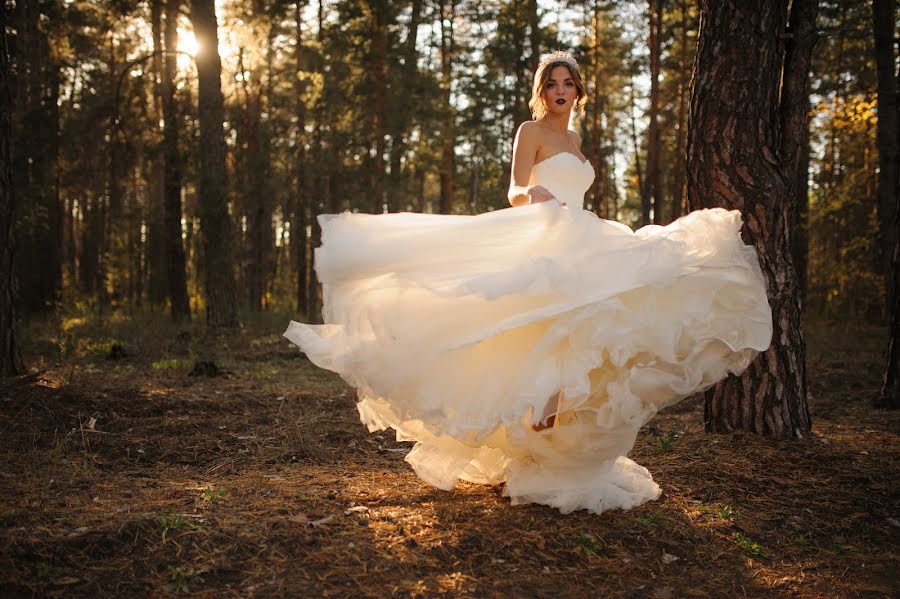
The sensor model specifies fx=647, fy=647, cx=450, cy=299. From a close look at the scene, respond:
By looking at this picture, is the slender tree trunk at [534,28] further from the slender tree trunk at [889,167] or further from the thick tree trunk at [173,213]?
the slender tree trunk at [889,167]

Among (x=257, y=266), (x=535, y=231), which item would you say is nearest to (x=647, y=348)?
(x=535, y=231)

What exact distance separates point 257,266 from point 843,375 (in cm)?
1628

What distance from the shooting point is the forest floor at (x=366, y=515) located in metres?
2.87

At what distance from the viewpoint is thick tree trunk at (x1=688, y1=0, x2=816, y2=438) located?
15.7 ft

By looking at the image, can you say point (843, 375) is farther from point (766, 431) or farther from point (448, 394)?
point (448, 394)

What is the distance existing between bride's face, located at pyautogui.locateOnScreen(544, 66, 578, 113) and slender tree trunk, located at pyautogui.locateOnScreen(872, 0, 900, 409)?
3837mm

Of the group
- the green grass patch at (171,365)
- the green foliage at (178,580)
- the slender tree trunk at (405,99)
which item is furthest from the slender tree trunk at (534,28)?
the green foliage at (178,580)

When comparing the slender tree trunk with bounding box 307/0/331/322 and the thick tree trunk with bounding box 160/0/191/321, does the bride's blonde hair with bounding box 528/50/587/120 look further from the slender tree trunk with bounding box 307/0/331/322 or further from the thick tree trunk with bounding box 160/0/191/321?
the thick tree trunk with bounding box 160/0/191/321

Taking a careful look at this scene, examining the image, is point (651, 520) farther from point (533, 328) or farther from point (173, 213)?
point (173, 213)

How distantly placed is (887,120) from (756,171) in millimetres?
7027

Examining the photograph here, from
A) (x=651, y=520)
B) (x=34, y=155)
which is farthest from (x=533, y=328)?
(x=34, y=155)

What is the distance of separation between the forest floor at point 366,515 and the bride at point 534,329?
38 centimetres

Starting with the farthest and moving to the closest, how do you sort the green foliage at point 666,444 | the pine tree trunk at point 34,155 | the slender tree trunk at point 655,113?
the slender tree trunk at point 655,113, the pine tree trunk at point 34,155, the green foliage at point 666,444

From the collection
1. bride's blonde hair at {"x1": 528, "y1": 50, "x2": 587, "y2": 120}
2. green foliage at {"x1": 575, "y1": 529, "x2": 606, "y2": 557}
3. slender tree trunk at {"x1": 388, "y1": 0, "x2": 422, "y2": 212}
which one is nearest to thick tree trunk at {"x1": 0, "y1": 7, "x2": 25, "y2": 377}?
bride's blonde hair at {"x1": 528, "y1": 50, "x2": 587, "y2": 120}
